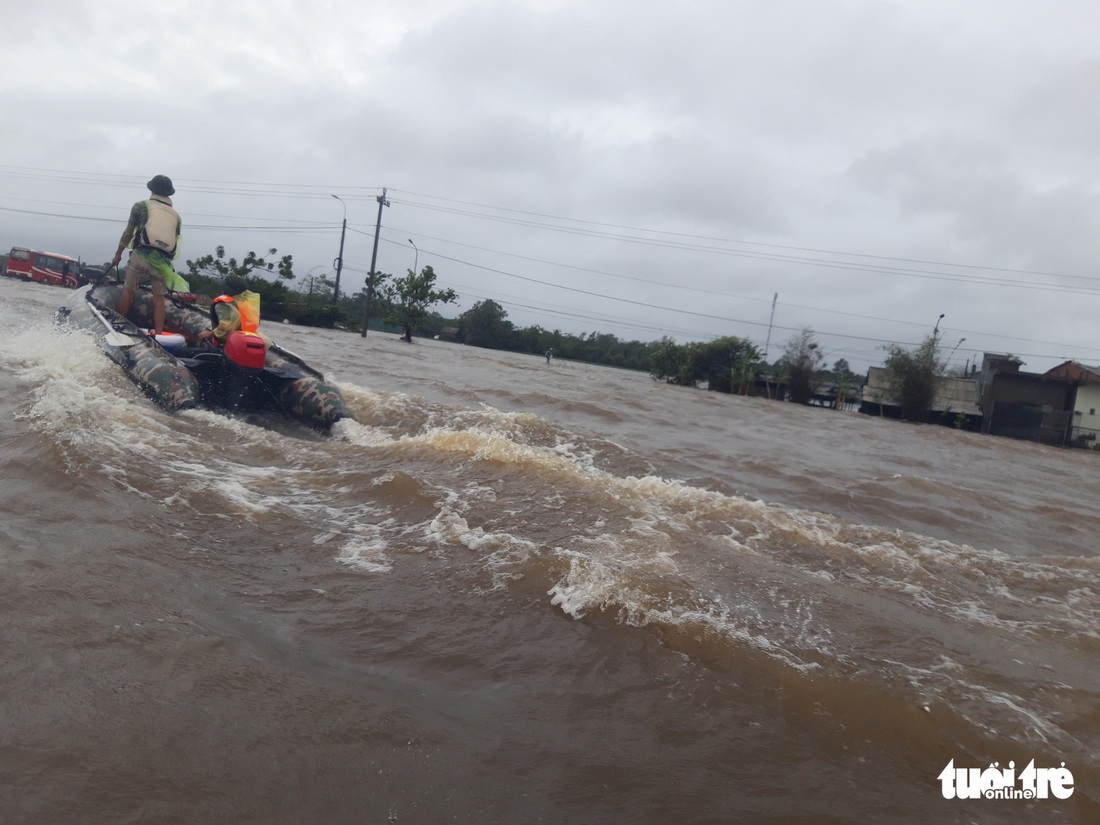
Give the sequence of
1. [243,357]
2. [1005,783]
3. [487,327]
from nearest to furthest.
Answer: [1005,783] < [243,357] < [487,327]

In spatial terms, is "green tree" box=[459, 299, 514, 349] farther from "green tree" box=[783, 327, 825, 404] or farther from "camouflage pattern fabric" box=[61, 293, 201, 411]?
"camouflage pattern fabric" box=[61, 293, 201, 411]

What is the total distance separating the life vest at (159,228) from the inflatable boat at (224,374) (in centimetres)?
89

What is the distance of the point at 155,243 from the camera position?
7898 mm

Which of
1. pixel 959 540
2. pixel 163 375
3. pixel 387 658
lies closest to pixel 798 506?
pixel 959 540

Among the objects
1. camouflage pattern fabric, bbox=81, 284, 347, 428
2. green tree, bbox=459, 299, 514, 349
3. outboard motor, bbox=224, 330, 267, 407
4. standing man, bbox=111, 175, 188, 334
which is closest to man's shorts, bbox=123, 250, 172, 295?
standing man, bbox=111, 175, 188, 334

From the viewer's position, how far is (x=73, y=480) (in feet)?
12.8

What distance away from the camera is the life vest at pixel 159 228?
780cm

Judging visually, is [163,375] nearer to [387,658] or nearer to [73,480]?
[73,480]

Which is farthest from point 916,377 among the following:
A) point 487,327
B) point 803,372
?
point 487,327

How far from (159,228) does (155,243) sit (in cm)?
16

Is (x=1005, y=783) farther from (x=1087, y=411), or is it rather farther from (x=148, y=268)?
(x=1087, y=411)

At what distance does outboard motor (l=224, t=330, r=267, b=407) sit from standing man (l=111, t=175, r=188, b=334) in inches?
55.8

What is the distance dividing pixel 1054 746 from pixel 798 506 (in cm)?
363

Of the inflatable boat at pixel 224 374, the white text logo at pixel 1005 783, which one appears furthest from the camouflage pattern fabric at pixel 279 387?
the white text logo at pixel 1005 783
